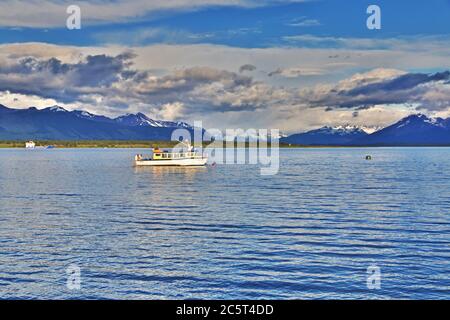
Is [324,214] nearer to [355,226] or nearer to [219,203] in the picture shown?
[355,226]

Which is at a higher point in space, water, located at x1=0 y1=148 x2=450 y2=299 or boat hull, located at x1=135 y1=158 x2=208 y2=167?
boat hull, located at x1=135 y1=158 x2=208 y2=167

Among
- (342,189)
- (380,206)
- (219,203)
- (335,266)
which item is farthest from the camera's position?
(342,189)

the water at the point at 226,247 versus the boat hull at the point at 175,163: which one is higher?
the boat hull at the point at 175,163

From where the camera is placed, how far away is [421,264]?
35344 millimetres

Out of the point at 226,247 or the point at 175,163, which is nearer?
the point at 226,247

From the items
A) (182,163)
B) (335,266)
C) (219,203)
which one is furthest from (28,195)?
(182,163)

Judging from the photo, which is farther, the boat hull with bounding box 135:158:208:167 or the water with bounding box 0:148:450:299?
the boat hull with bounding box 135:158:208:167

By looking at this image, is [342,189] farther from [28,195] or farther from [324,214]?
[28,195]

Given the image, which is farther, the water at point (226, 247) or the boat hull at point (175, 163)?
the boat hull at point (175, 163)

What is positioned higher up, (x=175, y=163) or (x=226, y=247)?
(x=175, y=163)

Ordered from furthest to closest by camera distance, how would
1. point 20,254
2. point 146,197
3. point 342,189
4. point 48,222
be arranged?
point 342,189 → point 146,197 → point 48,222 → point 20,254
